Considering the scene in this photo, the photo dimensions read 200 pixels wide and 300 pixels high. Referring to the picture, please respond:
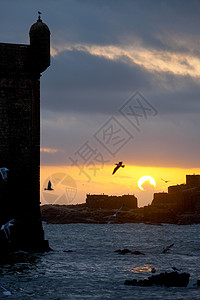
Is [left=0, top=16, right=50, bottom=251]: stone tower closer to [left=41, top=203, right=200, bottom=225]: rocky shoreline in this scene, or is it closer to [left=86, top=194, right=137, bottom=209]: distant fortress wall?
[left=41, top=203, right=200, bottom=225]: rocky shoreline

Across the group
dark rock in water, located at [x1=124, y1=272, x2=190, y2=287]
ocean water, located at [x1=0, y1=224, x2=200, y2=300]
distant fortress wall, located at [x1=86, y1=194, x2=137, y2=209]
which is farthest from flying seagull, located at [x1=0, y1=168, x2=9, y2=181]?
distant fortress wall, located at [x1=86, y1=194, x2=137, y2=209]

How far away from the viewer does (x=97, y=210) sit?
158 m

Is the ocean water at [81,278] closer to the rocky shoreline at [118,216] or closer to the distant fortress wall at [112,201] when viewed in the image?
the rocky shoreline at [118,216]

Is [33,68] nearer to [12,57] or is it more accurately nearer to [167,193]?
[12,57]

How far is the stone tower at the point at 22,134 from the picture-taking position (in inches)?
1131

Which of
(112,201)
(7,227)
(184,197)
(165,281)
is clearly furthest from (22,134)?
(112,201)

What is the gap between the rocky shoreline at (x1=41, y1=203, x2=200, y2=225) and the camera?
138812 millimetres

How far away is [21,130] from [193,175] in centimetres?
11676

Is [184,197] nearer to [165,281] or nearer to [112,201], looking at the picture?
[112,201]

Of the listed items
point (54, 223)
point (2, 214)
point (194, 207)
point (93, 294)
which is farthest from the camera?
point (54, 223)

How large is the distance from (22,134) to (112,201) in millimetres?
136001

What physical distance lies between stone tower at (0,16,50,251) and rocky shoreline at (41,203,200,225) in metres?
110

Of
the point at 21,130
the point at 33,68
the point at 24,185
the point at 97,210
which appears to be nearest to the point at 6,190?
the point at 24,185

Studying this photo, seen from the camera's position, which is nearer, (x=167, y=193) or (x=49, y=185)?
(x=49, y=185)
